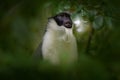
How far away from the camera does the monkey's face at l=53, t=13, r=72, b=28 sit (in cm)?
53

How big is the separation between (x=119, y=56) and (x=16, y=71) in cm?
18

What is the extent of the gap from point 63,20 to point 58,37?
0.04 meters

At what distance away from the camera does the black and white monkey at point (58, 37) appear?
19.8 inches

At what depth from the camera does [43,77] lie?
0.18 meters

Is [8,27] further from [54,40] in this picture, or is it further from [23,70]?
[23,70]

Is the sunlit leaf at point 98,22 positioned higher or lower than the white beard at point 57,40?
higher

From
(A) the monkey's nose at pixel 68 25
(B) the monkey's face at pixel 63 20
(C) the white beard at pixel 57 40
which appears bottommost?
(C) the white beard at pixel 57 40

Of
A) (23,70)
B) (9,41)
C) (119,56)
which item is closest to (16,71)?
(23,70)

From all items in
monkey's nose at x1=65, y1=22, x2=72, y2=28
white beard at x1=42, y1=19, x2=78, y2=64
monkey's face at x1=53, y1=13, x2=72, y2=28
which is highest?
monkey's face at x1=53, y1=13, x2=72, y2=28

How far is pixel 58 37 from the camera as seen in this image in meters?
0.51

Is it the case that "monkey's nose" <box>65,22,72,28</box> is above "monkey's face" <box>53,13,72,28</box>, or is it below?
below

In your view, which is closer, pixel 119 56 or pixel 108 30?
pixel 119 56

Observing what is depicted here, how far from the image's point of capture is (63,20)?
53cm

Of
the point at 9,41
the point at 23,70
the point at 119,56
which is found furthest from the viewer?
the point at 9,41
